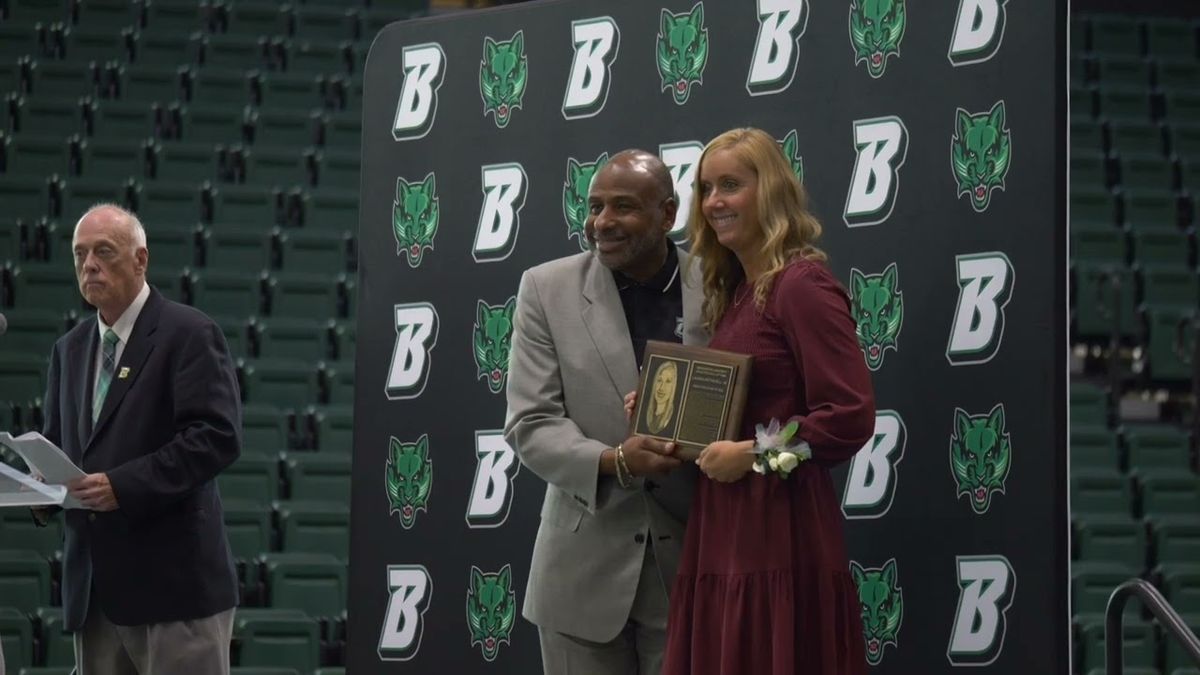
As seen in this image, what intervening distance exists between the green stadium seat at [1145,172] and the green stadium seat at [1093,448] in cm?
310

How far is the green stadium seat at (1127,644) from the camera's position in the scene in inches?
263

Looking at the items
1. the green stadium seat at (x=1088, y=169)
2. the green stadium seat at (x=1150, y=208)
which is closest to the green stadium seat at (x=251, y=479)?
the green stadium seat at (x=1088, y=169)

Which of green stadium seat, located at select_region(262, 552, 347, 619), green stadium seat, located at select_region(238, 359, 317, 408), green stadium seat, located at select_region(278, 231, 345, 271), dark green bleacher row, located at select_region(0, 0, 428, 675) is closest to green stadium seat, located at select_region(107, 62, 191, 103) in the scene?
dark green bleacher row, located at select_region(0, 0, 428, 675)

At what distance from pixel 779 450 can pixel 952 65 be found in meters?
1.66

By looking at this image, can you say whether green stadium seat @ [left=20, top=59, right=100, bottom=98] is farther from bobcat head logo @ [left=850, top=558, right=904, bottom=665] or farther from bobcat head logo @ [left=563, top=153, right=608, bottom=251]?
bobcat head logo @ [left=850, top=558, right=904, bottom=665]

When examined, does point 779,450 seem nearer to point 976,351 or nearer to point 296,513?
point 976,351

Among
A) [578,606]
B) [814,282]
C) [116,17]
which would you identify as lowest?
[578,606]

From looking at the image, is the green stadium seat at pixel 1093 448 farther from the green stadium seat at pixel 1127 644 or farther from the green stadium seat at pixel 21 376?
the green stadium seat at pixel 21 376

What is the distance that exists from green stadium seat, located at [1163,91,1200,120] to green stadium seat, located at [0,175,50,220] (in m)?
8.01

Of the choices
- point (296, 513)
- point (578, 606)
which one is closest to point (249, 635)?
point (296, 513)

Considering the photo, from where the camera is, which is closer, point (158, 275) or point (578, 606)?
point (578, 606)

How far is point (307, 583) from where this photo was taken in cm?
727

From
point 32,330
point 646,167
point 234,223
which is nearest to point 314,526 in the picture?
point 32,330

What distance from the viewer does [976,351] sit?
167 inches
